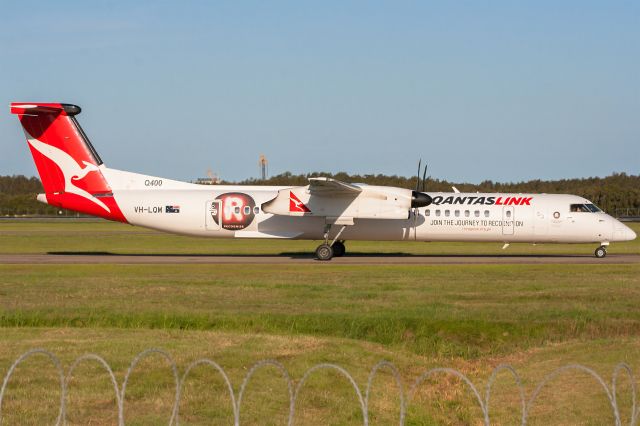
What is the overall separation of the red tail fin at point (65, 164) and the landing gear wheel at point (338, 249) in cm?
927

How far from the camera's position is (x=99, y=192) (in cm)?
3275

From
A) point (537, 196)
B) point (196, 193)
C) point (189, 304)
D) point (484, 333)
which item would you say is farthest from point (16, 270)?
point (537, 196)

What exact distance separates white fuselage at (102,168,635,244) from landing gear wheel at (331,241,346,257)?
164 cm

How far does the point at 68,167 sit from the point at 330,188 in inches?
425

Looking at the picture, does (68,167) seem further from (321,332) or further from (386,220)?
(321,332)

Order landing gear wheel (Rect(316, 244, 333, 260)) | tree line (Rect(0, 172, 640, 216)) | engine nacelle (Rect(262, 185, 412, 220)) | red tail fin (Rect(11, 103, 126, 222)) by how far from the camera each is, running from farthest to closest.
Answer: tree line (Rect(0, 172, 640, 216)) → red tail fin (Rect(11, 103, 126, 222)) → landing gear wheel (Rect(316, 244, 333, 260)) → engine nacelle (Rect(262, 185, 412, 220))

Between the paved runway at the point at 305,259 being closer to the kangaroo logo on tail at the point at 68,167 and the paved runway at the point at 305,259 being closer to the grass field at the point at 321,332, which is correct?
the kangaroo logo on tail at the point at 68,167

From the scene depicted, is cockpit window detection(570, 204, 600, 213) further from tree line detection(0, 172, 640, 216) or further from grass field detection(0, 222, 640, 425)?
tree line detection(0, 172, 640, 216)

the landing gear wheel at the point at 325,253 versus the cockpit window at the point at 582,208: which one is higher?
the cockpit window at the point at 582,208

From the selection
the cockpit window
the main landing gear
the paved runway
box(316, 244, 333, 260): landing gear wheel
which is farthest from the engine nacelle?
the cockpit window

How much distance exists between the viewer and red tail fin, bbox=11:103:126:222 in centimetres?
3272

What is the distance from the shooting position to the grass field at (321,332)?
37.3 ft

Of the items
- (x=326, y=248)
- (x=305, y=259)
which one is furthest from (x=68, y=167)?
(x=326, y=248)

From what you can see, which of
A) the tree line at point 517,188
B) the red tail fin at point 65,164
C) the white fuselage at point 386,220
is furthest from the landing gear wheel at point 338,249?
the tree line at point 517,188
